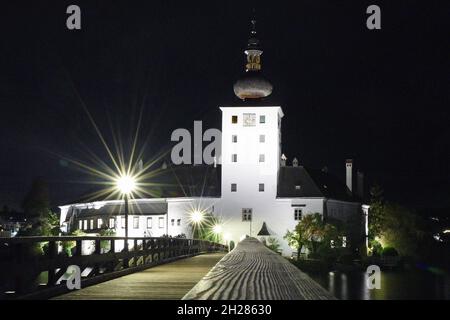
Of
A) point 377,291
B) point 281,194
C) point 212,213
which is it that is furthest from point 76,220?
point 377,291

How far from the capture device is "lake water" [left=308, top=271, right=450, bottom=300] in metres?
89.4

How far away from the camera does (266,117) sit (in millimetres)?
102812

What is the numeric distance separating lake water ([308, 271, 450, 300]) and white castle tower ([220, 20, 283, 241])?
11.3 meters

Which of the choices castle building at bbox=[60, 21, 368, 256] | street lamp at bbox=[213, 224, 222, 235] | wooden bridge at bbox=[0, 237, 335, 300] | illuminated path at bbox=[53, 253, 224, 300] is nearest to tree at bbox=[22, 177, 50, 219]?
castle building at bbox=[60, 21, 368, 256]

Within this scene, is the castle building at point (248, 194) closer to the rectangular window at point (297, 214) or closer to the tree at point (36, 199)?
the rectangular window at point (297, 214)

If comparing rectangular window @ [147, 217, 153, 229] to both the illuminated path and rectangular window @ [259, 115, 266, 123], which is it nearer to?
rectangular window @ [259, 115, 266, 123]

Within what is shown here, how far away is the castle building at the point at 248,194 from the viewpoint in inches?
3971

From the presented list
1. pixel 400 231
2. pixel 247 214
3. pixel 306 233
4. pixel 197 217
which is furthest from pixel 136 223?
pixel 400 231

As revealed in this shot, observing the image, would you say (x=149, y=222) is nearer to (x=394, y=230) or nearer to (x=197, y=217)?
(x=197, y=217)

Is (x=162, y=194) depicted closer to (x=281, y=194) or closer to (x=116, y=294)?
(x=281, y=194)

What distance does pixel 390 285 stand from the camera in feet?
319

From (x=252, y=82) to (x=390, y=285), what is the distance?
102 feet

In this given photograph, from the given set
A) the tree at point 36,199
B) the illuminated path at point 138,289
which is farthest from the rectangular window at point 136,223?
the illuminated path at point 138,289
